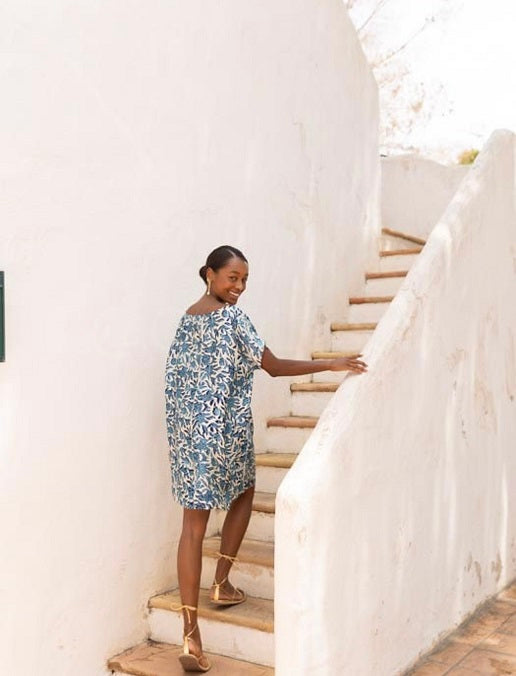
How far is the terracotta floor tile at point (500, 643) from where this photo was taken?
3939 mm

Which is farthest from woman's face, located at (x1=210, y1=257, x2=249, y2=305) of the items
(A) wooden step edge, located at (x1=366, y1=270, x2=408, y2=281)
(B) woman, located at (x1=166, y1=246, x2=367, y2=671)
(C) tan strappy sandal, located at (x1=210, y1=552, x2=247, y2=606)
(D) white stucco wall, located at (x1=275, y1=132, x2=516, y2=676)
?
(A) wooden step edge, located at (x1=366, y1=270, x2=408, y2=281)

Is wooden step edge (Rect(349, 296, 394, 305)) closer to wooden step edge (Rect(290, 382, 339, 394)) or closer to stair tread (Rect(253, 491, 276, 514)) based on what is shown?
wooden step edge (Rect(290, 382, 339, 394))

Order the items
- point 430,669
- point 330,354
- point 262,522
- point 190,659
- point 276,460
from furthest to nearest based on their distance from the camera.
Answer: point 330,354, point 276,460, point 262,522, point 430,669, point 190,659

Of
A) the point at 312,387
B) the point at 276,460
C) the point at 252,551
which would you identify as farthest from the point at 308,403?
the point at 252,551

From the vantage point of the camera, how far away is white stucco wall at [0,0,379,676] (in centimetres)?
340

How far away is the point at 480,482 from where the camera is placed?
4551 mm

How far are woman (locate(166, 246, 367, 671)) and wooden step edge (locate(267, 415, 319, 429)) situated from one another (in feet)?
4.09

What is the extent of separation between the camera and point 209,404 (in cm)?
357

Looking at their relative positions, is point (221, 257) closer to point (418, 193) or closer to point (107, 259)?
point (107, 259)

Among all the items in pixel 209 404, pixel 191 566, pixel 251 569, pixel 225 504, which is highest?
pixel 209 404

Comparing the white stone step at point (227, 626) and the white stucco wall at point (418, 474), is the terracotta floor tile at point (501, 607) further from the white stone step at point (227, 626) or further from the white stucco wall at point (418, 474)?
the white stone step at point (227, 626)

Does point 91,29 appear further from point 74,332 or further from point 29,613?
point 29,613

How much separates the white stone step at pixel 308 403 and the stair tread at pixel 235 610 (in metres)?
1.46

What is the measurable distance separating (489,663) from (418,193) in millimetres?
5404
